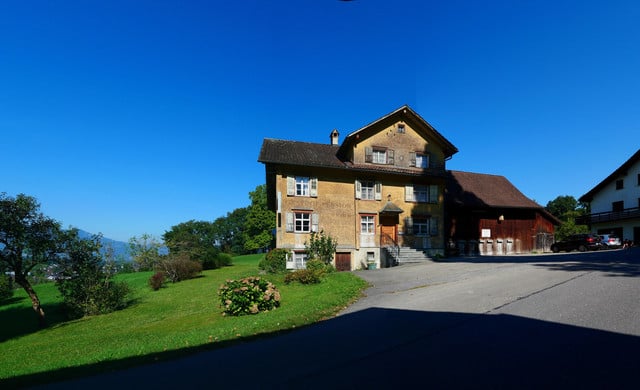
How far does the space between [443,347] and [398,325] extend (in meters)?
1.59

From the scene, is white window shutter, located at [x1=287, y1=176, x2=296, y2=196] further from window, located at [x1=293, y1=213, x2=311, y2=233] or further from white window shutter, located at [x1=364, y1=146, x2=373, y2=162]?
white window shutter, located at [x1=364, y1=146, x2=373, y2=162]

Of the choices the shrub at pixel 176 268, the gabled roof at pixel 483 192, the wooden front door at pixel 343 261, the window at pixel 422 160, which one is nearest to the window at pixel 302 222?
the wooden front door at pixel 343 261

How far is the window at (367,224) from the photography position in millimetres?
23953

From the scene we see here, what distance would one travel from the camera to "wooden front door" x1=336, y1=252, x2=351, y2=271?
2323 centimetres

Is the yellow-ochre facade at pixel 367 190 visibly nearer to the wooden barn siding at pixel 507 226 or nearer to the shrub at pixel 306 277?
the wooden barn siding at pixel 507 226

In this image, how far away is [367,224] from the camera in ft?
79.0

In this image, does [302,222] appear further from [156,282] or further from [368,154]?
[156,282]

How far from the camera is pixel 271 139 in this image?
86.2 ft

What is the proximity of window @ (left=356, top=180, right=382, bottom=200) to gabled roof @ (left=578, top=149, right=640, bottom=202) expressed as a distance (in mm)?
33310

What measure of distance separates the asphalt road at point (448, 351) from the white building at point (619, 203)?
38167 mm

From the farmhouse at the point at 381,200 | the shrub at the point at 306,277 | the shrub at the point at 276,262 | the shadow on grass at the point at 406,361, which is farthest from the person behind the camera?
the farmhouse at the point at 381,200

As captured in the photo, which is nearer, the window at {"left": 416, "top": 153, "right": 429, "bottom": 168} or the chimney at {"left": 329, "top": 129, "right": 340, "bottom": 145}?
the window at {"left": 416, "top": 153, "right": 429, "bottom": 168}

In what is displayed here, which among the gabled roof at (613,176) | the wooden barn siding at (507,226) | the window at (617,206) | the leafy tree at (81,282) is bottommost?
the leafy tree at (81,282)

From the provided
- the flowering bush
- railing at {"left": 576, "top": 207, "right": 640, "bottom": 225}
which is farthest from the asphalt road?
railing at {"left": 576, "top": 207, "right": 640, "bottom": 225}
